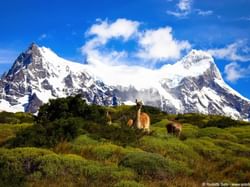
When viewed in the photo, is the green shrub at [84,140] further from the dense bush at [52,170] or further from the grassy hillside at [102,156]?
the dense bush at [52,170]

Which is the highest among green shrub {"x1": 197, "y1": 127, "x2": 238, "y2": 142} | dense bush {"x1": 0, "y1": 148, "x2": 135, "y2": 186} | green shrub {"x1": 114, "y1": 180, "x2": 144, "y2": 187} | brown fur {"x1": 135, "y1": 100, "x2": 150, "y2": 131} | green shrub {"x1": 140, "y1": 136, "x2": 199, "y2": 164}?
brown fur {"x1": 135, "y1": 100, "x2": 150, "y2": 131}

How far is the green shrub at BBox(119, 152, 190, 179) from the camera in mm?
19781

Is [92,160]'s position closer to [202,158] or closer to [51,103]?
[202,158]

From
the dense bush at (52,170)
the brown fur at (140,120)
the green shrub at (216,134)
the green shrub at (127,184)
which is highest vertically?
the brown fur at (140,120)

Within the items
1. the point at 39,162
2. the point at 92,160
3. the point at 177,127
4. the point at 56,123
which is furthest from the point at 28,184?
the point at 177,127

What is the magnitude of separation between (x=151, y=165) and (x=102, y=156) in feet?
9.71

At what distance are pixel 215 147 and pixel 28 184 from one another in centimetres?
1343

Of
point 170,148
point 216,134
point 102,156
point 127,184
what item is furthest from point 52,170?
point 216,134

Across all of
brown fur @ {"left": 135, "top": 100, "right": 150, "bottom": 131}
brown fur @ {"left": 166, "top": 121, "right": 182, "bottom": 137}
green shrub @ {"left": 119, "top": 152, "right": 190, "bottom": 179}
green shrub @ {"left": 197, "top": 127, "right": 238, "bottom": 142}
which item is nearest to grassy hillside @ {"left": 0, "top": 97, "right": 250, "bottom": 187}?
green shrub @ {"left": 119, "top": 152, "right": 190, "bottom": 179}

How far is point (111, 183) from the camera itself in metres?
18.1

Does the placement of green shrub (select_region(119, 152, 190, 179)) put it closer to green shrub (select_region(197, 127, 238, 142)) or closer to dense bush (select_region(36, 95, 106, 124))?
dense bush (select_region(36, 95, 106, 124))

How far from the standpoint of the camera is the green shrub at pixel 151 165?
19.8 metres

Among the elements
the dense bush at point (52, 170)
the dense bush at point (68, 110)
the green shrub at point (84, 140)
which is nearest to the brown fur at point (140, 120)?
the dense bush at point (68, 110)

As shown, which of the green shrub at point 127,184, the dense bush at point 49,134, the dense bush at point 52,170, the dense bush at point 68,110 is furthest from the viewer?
the dense bush at point 68,110
